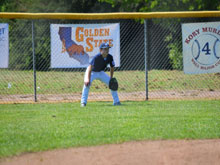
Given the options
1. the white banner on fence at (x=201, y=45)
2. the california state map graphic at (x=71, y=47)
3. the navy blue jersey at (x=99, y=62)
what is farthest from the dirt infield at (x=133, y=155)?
the white banner on fence at (x=201, y=45)

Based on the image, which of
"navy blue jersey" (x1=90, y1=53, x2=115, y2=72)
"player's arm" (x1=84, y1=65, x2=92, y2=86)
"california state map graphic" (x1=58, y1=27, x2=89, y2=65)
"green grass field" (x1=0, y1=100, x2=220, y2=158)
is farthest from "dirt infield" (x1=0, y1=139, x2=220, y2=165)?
"california state map graphic" (x1=58, y1=27, x2=89, y2=65)

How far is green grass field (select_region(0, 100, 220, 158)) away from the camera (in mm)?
5602

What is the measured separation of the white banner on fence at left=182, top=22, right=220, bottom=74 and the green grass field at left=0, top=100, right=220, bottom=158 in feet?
4.45

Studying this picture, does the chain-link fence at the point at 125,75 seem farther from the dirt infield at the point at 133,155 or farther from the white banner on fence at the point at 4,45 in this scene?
the dirt infield at the point at 133,155

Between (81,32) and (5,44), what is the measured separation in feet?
6.45

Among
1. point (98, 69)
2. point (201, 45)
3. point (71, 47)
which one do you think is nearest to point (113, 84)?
point (98, 69)

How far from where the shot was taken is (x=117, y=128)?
6449 millimetres

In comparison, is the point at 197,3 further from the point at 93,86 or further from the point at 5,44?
the point at 5,44

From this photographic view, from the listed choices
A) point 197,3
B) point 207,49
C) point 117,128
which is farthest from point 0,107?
point 197,3

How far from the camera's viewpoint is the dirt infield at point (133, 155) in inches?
181

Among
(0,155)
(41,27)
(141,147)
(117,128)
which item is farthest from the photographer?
(41,27)

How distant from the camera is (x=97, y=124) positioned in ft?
22.3

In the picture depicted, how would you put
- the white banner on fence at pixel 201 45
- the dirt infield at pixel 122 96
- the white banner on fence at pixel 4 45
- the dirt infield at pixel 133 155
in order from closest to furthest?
the dirt infield at pixel 133 155 → the white banner on fence at pixel 4 45 → the white banner on fence at pixel 201 45 → the dirt infield at pixel 122 96

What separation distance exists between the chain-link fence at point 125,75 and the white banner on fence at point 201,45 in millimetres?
1028
